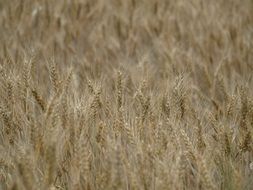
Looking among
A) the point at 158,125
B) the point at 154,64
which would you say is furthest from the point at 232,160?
the point at 154,64

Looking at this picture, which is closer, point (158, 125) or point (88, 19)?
point (158, 125)

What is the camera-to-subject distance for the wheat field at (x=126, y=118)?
5.20 feet

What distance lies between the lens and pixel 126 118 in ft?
6.20

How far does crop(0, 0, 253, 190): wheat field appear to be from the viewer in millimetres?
1586

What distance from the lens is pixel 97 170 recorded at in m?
1.78

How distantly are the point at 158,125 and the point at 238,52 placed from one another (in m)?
1.64

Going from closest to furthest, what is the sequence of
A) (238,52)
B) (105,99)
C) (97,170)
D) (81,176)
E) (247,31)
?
(81,176), (97,170), (105,99), (238,52), (247,31)

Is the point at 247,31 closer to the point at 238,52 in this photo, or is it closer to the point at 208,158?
the point at 238,52

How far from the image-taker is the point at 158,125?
176 cm

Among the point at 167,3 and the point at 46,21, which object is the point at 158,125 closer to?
the point at 46,21

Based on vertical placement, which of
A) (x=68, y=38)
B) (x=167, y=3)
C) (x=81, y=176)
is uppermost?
(x=167, y=3)

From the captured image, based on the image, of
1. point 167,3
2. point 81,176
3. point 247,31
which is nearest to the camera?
point 81,176

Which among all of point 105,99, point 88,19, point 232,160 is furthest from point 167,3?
point 232,160

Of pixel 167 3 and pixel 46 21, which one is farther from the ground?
pixel 167 3
